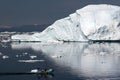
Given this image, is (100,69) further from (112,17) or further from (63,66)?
(112,17)

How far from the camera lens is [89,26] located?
67.9 metres

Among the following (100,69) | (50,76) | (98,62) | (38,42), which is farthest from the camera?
(38,42)

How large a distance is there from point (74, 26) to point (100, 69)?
106ft

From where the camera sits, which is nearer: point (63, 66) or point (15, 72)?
point (15, 72)

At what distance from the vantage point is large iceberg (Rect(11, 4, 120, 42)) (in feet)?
217

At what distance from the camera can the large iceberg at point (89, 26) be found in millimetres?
66188

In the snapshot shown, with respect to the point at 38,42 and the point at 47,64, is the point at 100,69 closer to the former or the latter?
the point at 47,64

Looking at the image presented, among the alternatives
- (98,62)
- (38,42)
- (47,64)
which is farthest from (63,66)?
(38,42)

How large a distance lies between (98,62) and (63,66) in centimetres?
520

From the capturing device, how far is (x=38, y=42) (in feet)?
262

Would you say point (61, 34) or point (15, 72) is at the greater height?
point (61, 34)

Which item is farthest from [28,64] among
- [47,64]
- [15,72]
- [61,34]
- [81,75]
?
[61,34]

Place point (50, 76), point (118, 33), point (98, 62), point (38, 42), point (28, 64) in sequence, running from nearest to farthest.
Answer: point (50, 76) → point (28, 64) → point (98, 62) → point (118, 33) → point (38, 42)

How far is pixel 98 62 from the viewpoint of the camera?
42719mm
